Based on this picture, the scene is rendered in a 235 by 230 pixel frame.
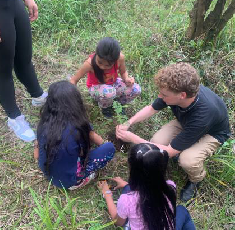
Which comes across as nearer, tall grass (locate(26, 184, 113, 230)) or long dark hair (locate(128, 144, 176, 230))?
long dark hair (locate(128, 144, 176, 230))

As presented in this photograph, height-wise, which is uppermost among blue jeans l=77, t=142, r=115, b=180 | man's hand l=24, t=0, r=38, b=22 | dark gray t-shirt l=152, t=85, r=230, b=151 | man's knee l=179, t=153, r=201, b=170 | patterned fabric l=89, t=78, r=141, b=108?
man's hand l=24, t=0, r=38, b=22

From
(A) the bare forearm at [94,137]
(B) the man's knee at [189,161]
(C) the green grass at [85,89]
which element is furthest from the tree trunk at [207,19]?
(A) the bare forearm at [94,137]

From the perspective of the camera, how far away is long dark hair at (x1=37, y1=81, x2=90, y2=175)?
187 centimetres

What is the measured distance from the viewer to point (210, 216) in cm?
233

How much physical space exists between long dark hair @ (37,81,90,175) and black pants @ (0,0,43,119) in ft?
1.64

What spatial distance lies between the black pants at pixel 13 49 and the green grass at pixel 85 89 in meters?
0.43

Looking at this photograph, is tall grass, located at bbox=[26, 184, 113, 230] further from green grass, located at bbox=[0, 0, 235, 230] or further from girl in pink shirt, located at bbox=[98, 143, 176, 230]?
girl in pink shirt, located at bbox=[98, 143, 176, 230]

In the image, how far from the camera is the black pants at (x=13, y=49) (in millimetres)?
1922

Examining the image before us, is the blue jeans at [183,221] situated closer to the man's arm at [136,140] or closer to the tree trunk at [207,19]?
the man's arm at [136,140]

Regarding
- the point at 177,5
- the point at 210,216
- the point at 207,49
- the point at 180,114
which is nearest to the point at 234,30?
the point at 207,49

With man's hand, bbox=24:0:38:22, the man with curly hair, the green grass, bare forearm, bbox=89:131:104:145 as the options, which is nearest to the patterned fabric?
the green grass

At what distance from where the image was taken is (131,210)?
181cm

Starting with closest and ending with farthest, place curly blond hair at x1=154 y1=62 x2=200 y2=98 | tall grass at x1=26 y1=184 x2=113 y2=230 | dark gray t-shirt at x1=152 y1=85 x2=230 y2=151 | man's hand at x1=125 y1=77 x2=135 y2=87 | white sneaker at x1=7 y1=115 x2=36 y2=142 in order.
Result: 1. tall grass at x1=26 y1=184 x2=113 y2=230
2. curly blond hair at x1=154 y1=62 x2=200 y2=98
3. dark gray t-shirt at x1=152 y1=85 x2=230 y2=151
4. white sneaker at x1=7 y1=115 x2=36 y2=142
5. man's hand at x1=125 y1=77 x2=135 y2=87

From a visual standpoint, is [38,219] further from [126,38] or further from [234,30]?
[234,30]
